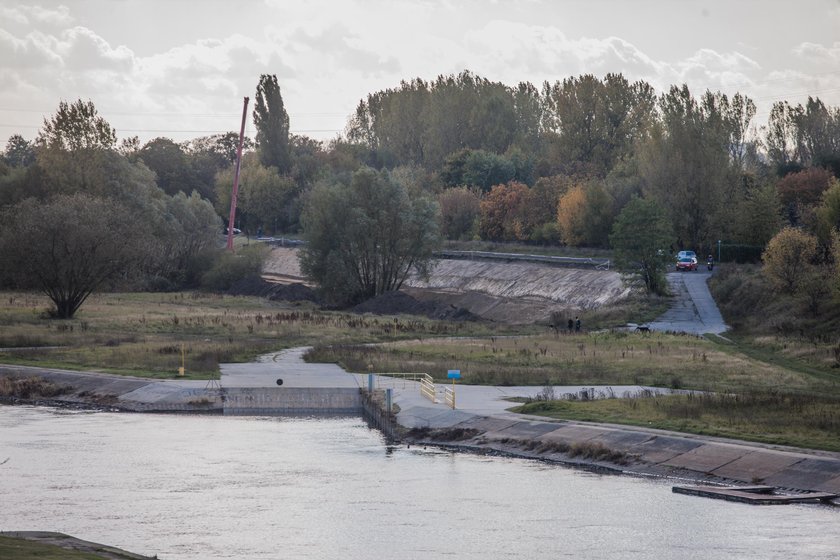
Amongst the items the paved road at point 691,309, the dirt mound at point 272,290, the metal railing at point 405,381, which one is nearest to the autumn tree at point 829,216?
the paved road at point 691,309

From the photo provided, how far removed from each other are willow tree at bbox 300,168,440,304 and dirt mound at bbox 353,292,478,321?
246 inches

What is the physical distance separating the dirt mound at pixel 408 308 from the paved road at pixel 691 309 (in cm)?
1799

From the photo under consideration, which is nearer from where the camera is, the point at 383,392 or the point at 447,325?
the point at 383,392

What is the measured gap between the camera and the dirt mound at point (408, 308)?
10619 centimetres

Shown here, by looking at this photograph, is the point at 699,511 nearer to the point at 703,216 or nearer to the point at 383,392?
the point at 383,392

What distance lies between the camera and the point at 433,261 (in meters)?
129

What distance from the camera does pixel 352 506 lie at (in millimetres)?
34844

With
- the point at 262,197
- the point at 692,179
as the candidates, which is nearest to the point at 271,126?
the point at 262,197

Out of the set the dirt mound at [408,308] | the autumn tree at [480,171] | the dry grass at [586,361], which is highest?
the autumn tree at [480,171]

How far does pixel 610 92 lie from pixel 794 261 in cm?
6998

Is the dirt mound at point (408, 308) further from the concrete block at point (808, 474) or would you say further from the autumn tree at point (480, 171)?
the concrete block at point (808, 474)

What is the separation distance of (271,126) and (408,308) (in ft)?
273

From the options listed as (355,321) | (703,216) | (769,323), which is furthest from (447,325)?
(703,216)

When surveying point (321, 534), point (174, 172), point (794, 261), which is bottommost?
point (321, 534)
